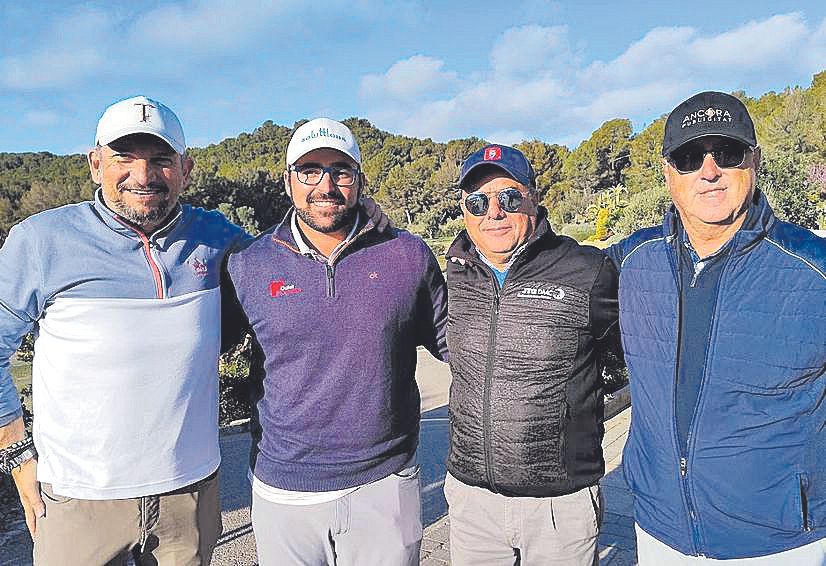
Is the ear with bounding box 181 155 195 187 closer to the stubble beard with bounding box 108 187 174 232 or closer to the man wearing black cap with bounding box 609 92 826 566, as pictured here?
the stubble beard with bounding box 108 187 174 232

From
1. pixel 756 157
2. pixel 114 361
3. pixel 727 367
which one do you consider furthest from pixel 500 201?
pixel 114 361

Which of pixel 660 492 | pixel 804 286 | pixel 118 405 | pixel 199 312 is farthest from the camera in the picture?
pixel 199 312

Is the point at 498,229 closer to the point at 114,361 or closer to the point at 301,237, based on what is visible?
the point at 301,237

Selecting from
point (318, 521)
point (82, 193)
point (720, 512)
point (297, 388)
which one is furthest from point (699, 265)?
point (82, 193)

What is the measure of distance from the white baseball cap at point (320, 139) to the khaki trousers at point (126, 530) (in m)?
1.44

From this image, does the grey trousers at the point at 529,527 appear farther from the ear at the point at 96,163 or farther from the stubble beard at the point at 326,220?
the ear at the point at 96,163

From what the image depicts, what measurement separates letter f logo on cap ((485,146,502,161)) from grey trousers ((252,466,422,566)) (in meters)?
1.42

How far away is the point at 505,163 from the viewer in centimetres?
286

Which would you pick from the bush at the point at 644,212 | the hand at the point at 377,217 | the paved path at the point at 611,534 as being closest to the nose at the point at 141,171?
the hand at the point at 377,217

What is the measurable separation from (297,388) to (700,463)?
1.52 meters

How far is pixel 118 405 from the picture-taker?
2.54 meters

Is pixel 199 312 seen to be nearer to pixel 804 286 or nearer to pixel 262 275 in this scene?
pixel 262 275

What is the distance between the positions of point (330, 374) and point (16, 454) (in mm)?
1257

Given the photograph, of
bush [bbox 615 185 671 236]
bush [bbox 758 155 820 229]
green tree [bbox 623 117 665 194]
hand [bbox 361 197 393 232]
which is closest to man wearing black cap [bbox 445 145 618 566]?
hand [bbox 361 197 393 232]
